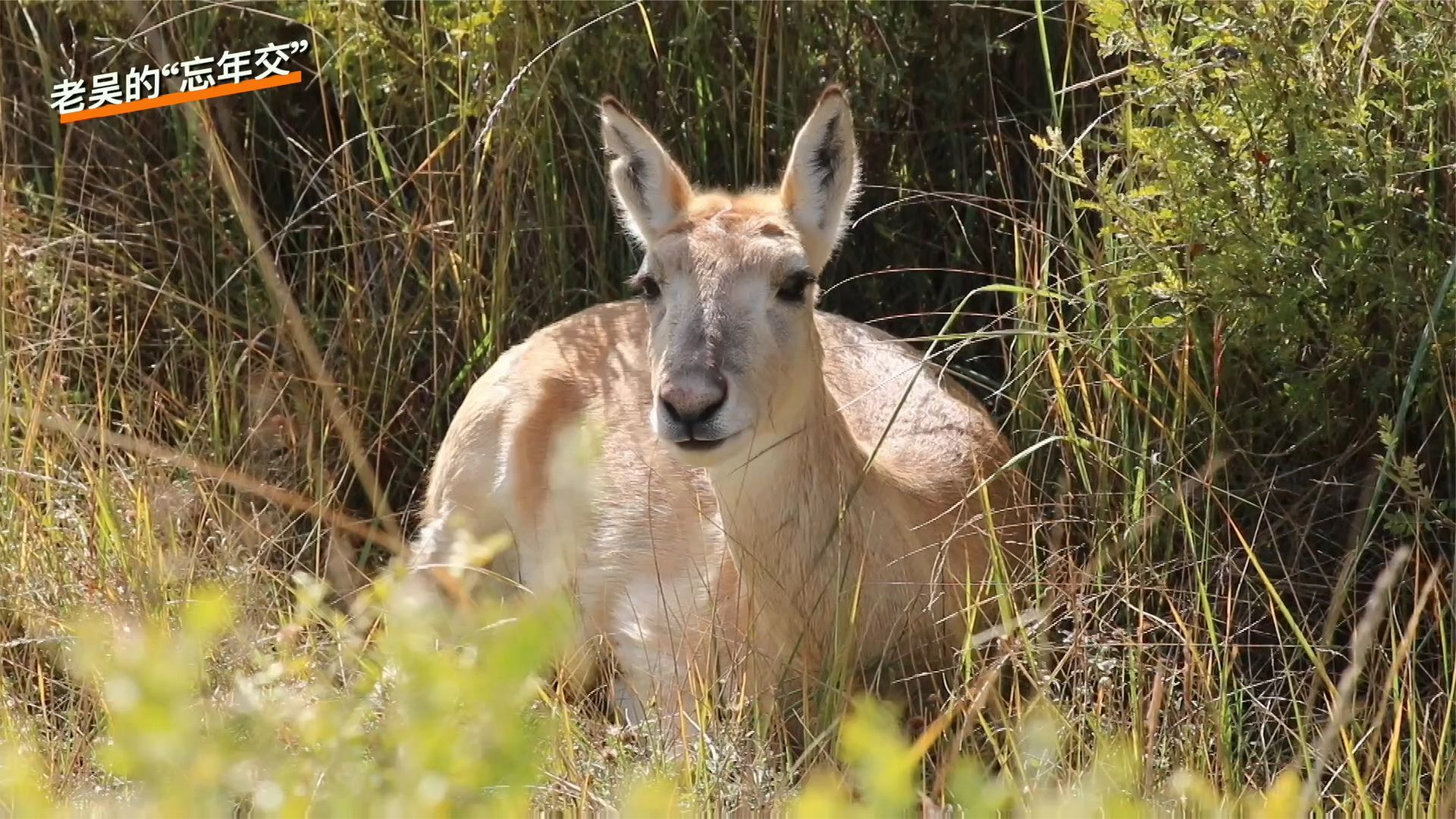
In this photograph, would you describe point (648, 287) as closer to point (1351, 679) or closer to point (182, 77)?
point (1351, 679)

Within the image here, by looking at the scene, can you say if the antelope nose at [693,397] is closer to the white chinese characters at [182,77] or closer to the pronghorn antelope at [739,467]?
the pronghorn antelope at [739,467]

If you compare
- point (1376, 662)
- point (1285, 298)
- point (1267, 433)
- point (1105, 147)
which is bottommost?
point (1376, 662)

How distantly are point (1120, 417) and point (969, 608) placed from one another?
2.53ft

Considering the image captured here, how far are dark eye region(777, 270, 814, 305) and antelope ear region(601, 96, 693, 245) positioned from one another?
1.59ft

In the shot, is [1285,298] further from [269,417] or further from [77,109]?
[77,109]

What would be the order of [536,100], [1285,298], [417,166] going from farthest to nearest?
[417,166]
[536,100]
[1285,298]

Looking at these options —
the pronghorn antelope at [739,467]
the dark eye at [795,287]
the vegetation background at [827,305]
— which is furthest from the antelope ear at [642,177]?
the dark eye at [795,287]

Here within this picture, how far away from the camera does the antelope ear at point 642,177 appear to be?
4711 millimetres

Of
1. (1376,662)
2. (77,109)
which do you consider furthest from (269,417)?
(1376,662)

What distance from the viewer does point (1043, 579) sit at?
424cm

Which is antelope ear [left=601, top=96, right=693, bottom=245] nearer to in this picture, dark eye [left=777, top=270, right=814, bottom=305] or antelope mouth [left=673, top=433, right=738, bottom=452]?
dark eye [left=777, top=270, right=814, bottom=305]

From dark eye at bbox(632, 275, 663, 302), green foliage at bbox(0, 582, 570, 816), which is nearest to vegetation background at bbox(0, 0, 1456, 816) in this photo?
green foliage at bbox(0, 582, 570, 816)

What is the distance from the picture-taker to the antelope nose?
4020 mm

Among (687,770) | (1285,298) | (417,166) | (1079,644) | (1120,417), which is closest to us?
(687,770)
